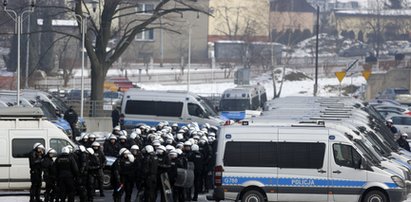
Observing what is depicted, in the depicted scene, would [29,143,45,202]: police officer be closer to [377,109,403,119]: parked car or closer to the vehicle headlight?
the vehicle headlight

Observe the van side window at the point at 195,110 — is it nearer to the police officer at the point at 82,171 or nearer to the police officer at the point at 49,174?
the police officer at the point at 82,171

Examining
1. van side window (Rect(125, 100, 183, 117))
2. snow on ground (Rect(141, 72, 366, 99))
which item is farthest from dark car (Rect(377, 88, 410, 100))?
van side window (Rect(125, 100, 183, 117))

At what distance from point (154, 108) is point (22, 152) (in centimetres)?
1854

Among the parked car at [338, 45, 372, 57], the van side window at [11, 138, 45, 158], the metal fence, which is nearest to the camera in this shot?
the van side window at [11, 138, 45, 158]

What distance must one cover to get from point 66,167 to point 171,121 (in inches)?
828

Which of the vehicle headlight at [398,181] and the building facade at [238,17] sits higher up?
the building facade at [238,17]

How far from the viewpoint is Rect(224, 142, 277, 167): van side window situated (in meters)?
23.9

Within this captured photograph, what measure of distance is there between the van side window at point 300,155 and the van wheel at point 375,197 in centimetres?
120

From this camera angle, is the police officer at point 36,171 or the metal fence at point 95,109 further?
the metal fence at point 95,109

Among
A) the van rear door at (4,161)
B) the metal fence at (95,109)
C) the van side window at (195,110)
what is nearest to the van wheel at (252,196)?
the van rear door at (4,161)

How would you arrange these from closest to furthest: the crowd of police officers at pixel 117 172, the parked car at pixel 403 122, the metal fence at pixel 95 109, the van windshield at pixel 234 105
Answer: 1. the crowd of police officers at pixel 117 172
2. the parked car at pixel 403 122
3. the metal fence at pixel 95 109
4. the van windshield at pixel 234 105

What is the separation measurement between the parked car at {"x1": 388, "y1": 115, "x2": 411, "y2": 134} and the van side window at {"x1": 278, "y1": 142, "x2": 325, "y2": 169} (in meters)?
26.3

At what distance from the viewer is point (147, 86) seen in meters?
85.6

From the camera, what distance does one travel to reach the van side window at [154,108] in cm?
4481
